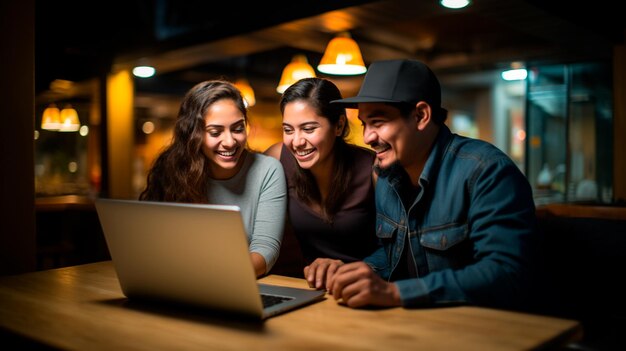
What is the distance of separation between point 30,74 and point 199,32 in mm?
3886

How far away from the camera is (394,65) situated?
1.73 m

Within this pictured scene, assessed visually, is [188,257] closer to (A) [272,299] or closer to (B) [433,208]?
(A) [272,299]

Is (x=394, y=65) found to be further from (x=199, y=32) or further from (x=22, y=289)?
(x=199, y=32)

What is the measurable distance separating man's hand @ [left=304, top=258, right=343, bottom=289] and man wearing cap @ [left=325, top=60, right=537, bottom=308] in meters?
0.01

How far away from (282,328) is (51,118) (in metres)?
6.71

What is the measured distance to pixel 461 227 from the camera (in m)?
1.64

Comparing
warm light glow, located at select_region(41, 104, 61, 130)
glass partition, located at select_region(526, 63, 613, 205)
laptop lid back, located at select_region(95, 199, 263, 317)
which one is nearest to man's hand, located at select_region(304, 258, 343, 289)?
laptop lid back, located at select_region(95, 199, 263, 317)

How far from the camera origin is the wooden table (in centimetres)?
103

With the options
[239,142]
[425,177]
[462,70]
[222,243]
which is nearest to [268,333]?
[222,243]

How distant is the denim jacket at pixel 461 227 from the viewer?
1.33 metres

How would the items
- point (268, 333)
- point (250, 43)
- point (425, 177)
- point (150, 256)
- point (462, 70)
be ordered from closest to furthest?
point (268, 333) → point (150, 256) → point (425, 177) → point (250, 43) → point (462, 70)

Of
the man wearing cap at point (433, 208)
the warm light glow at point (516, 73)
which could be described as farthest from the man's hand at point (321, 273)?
the warm light glow at point (516, 73)

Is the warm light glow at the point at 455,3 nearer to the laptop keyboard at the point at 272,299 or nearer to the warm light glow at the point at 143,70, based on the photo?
the laptop keyboard at the point at 272,299

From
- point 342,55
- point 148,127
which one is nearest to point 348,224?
point 342,55
